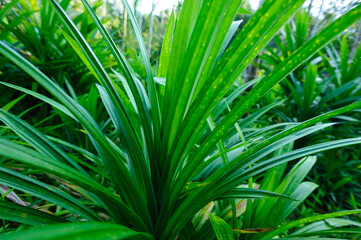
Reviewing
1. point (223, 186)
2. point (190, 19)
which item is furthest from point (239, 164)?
point (190, 19)

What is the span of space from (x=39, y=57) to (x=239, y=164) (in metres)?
1.15

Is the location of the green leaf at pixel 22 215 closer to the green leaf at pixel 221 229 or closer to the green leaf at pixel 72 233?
the green leaf at pixel 72 233

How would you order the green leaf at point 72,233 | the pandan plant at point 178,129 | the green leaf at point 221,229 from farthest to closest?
the green leaf at point 221,229
the pandan plant at point 178,129
the green leaf at point 72,233

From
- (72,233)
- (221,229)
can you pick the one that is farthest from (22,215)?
(221,229)

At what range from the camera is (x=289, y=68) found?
11.9 inches

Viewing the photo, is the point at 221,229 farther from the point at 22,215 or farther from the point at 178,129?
the point at 22,215

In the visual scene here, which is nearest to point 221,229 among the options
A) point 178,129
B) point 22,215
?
point 178,129

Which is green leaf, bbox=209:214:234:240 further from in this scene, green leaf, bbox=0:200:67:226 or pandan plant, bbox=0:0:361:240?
green leaf, bbox=0:200:67:226

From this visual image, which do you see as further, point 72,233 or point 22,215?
point 22,215

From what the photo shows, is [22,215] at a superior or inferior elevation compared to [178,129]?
inferior

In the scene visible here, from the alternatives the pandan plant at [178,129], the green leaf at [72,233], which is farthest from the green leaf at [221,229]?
the green leaf at [72,233]

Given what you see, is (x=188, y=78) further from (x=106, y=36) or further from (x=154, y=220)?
(x=154, y=220)

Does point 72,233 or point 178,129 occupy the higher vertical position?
point 178,129

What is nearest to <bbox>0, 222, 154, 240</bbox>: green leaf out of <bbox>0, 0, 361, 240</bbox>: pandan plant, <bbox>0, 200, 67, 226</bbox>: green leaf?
<bbox>0, 0, 361, 240</bbox>: pandan plant
